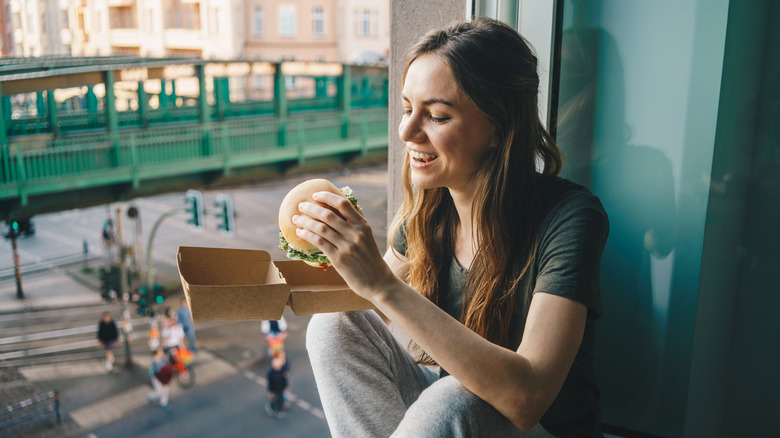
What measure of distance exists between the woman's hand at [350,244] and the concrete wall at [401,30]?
592 millimetres

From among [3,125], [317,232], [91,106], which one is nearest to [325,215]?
[317,232]

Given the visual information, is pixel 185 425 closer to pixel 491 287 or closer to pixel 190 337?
pixel 190 337

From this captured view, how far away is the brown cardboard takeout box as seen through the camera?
0.73m

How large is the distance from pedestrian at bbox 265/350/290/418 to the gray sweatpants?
7.41 metres

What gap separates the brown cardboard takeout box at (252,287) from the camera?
73cm

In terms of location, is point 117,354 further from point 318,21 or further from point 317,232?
point 317,232

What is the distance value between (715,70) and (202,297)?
0.88m

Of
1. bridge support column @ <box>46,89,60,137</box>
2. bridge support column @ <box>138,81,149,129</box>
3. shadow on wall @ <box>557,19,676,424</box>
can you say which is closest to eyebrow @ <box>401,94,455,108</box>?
shadow on wall @ <box>557,19,676,424</box>

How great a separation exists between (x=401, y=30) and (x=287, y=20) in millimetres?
10091

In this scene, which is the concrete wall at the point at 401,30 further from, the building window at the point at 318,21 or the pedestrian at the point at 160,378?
the building window at the point at 318,21

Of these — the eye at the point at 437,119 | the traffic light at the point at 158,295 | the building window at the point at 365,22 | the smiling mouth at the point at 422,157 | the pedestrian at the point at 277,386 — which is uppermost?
the building window at the point at 365,22

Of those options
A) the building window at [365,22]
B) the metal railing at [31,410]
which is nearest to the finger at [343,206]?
the metal railing at [31,410]

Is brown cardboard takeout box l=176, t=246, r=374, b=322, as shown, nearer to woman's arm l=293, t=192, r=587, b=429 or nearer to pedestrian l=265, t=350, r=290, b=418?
woman's arm l=293, t=192, r=587, b=429

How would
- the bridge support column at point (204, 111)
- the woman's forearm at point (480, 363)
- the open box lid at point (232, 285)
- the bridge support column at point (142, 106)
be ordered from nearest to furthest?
the woman's forearm at point (480, 363) < the open box lid at point (232, 285) < the bridge support column at point (142, 106) < the bridge support column at point (204, 111)
